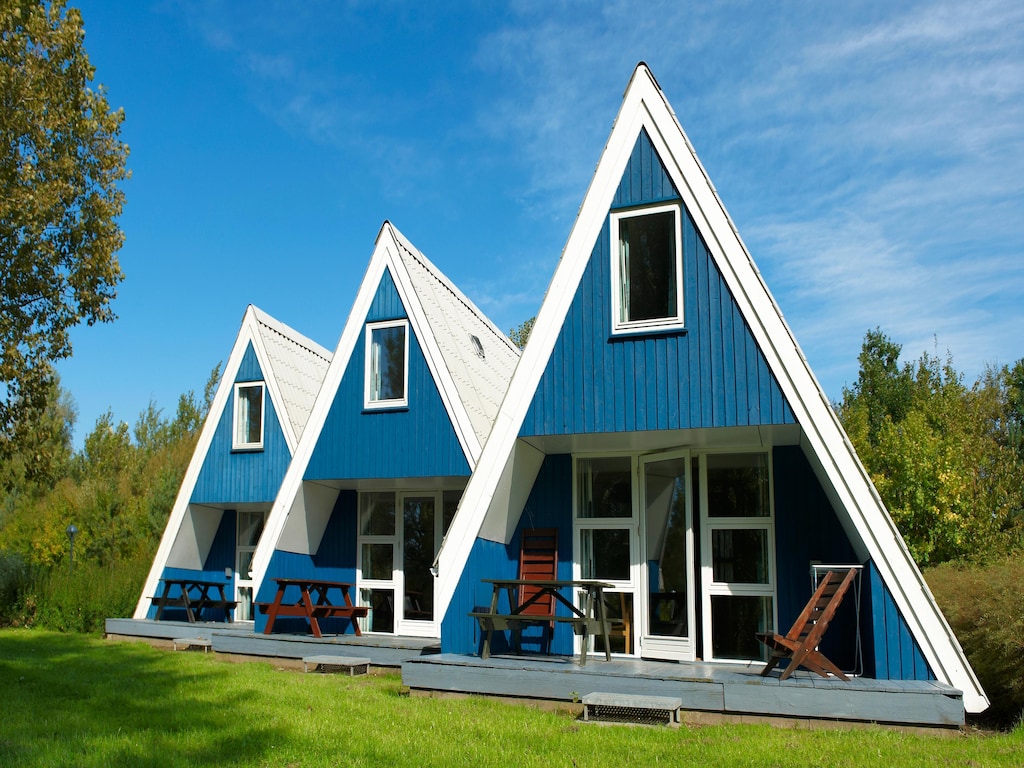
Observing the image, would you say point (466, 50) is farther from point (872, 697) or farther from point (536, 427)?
point (872, 697)

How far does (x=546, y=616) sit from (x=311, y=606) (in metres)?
5.17

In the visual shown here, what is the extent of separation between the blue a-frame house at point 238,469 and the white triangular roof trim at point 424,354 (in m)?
2.67

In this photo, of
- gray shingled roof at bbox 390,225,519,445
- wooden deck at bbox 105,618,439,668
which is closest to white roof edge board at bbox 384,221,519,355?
gray shingled roof at bbox 390,225,519,445

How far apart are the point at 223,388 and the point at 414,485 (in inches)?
207

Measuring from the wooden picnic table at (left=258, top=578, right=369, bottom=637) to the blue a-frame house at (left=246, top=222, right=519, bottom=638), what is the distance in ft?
1.23

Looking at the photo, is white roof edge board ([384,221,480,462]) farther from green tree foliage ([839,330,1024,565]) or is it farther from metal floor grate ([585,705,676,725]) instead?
green tree foliage ([839,330,1024,565])

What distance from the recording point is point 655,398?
959cm

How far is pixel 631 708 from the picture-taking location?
8.09m

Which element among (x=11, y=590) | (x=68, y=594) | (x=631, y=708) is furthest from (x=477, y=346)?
(x=11, y=590)

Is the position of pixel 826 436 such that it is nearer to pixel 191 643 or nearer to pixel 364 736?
pixel 364 736

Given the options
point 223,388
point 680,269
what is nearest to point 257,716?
point 680,269

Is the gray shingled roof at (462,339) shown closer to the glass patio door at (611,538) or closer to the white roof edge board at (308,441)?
the white roof edge board at (308,441)

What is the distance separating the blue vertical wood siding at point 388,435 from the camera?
13531 millimetres

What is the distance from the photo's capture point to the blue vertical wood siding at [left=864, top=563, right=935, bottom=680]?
8289 millimetres
